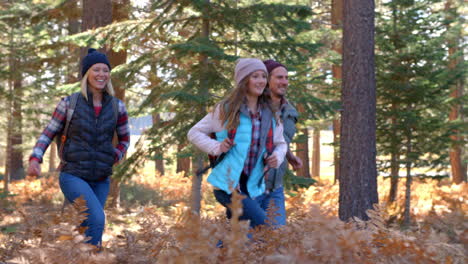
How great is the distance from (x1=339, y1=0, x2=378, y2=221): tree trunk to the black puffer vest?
4.57 metres

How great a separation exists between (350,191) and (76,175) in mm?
5001

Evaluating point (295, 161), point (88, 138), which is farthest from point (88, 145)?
point (295, 161)

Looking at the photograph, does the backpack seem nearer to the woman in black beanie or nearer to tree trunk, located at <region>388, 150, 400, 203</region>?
the woman in black beanie

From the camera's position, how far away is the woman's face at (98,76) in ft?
14.2

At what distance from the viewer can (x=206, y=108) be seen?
386 inches

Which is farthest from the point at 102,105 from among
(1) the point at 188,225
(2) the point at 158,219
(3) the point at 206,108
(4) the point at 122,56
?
(4) the point at 122,56

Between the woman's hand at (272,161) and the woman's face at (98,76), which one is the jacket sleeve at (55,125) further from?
the woman's hand at (272,161)

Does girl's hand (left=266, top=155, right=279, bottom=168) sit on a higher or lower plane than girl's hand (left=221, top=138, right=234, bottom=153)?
lower

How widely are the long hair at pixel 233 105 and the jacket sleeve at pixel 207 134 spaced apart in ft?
0.26

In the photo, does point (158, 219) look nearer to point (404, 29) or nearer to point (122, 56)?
point (122, 56)

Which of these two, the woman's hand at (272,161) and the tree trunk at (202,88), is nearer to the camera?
the woman's hand at (272,161)

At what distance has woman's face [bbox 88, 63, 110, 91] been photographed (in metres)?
4.32

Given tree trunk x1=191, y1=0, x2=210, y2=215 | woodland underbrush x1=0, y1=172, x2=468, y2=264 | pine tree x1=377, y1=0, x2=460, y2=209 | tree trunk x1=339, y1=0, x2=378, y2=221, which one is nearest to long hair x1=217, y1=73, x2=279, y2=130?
woodland underbrush x1=0, y1=172, x2=468, y2=264

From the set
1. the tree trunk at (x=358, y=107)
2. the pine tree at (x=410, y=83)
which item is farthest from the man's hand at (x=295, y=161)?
the pine tree at (x=410, y=83)
